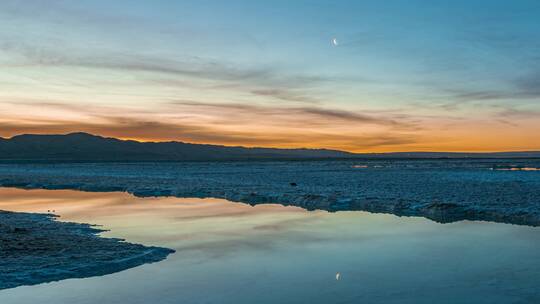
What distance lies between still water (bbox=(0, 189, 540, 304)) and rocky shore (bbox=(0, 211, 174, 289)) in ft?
1.73

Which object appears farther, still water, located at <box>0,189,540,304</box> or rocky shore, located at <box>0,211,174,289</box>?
rocky shore, located at <box>0,211,174,289</box>

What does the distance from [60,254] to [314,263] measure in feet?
21.6

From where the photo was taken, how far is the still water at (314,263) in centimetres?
972

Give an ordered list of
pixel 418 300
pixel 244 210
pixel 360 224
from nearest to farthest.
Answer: pixel 418 300, pixel 360 224, pixel 244 210

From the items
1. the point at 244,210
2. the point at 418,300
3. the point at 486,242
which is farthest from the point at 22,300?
the point at 244,210

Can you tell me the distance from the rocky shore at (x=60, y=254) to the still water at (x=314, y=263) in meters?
0.53

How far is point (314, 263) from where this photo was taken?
1241cm

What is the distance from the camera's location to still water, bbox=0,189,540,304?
31.9ft

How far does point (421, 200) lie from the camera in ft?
82.9

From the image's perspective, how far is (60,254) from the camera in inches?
520

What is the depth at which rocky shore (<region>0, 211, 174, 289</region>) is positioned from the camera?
11.3 meters

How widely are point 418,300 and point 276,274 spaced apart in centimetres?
328

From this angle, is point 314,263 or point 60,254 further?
point 60,254

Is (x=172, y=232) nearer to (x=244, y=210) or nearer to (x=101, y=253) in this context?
(x=101, y=253)
